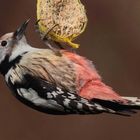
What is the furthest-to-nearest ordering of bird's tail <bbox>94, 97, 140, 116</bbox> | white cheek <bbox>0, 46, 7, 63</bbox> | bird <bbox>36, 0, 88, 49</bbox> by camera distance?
white cheek <bbox>0, 46, 7, 63</bbox>
bird <bbox>36, 0, 88, 49</bbox>
bird's tail <bbox>94, 97, 140, 116</bbox>

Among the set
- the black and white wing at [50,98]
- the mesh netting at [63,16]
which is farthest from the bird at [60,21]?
the black and white wing at [50,98]

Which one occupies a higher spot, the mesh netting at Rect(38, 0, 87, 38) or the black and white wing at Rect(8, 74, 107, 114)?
the mesh netting at Rect(38, 0, 87, 38)

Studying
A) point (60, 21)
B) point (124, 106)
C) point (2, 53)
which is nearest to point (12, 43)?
point (2, 53)

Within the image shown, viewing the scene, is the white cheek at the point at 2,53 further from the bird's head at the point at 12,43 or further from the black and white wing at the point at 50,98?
the black and white wing at the point at 50,98

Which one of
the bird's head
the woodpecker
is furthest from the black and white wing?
the bird's head

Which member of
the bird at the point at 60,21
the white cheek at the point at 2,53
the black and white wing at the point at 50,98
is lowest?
the black and white wing at the point at 50,98

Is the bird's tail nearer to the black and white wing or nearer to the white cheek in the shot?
the black and white wing

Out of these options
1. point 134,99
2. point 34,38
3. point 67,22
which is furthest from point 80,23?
point 34,38
